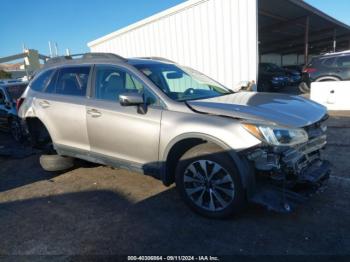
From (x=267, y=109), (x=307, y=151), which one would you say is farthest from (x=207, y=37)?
(x=307, y=151)

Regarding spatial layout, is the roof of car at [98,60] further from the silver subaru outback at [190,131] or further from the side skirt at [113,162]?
the side skirt at [113,162]

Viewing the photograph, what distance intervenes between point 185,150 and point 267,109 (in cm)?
105

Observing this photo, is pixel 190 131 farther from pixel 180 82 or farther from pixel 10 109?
pixel 10 109

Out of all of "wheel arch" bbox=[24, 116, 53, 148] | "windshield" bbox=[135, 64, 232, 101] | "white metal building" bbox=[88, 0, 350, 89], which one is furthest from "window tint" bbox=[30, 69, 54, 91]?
"white metal building" bbox=[88, 0, 350, 89]

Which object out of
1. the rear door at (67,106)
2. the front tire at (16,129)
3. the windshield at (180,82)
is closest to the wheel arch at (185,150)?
the windshield at (180,82)

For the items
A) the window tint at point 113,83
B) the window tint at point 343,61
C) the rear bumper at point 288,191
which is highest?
the window tint at point 343,61

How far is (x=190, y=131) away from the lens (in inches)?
125

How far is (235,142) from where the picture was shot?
115 inches

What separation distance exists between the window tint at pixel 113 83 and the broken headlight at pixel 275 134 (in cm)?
158

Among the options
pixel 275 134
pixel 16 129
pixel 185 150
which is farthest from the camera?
pixel 16 129

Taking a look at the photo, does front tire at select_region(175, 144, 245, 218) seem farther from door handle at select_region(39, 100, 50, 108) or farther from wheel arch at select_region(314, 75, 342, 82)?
wheel arch at select_region(314, 75, 342, 82)

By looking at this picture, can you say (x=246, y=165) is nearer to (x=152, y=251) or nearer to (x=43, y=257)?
(x=152, y=251)

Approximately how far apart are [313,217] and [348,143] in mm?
3114

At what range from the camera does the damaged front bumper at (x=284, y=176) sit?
286 cm
